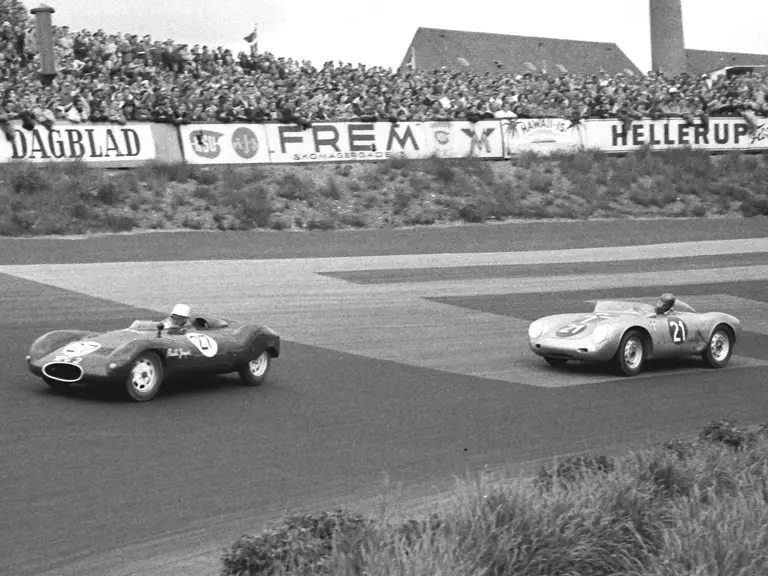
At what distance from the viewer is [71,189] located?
24.3m

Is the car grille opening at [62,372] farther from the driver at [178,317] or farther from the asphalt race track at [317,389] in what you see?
the driver at [178,317]

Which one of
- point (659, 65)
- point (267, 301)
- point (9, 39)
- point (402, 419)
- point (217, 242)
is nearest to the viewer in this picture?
point (402, 419)

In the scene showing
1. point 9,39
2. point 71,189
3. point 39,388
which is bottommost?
point 39,388

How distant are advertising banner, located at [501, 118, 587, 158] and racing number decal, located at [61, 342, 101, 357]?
2265 centimetres

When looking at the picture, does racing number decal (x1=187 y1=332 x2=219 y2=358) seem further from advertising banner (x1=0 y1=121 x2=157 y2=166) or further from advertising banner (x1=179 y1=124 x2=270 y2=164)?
advertising banner (x1=179 y1=124 x2=270 y2=164)

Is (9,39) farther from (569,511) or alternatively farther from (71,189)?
(569,511)

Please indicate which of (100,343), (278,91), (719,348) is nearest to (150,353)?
(100,343)

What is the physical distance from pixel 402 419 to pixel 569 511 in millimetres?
5328

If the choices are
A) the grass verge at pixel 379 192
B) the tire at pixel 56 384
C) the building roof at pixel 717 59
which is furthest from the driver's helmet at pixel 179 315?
the building roof at pixel 717 59

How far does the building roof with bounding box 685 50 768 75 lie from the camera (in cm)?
8519

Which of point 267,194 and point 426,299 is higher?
point 267,194

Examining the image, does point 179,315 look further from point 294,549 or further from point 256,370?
point 294,549

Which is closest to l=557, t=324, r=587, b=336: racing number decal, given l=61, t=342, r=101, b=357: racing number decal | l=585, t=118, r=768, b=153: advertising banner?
l=61, t=342, r=101, b=357: racing number decal

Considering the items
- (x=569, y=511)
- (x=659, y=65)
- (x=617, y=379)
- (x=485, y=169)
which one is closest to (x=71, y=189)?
(x=485, y=169)
